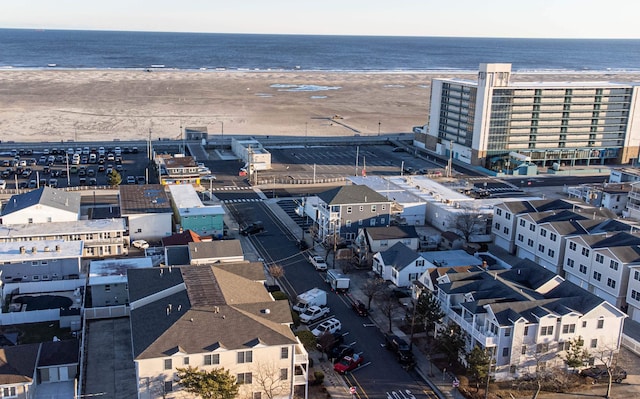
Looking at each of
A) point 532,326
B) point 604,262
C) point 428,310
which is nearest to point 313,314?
point 428,310

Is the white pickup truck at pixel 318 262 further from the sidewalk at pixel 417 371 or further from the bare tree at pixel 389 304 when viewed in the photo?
the sidewalk at pixel 417 371

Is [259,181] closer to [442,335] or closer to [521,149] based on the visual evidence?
[521,149]

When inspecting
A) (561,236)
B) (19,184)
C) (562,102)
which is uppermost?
(562,102)

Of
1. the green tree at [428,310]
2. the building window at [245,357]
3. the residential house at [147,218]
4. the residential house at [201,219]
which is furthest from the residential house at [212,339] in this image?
the residential house at [201,219]

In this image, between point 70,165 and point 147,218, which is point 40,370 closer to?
point 147,218

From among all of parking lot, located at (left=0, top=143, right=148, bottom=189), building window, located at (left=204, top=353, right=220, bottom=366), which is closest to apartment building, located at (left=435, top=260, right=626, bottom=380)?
building window, located at (left=204, top=353, right=220, bottom=366)

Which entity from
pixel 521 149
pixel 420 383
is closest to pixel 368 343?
pixel 420 383

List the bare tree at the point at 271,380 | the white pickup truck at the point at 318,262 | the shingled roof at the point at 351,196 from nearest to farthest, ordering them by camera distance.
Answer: the bare tree at the point at 271,380
the white pickup truck at the point at 318,262
the shingled roof at the point at 351,196
